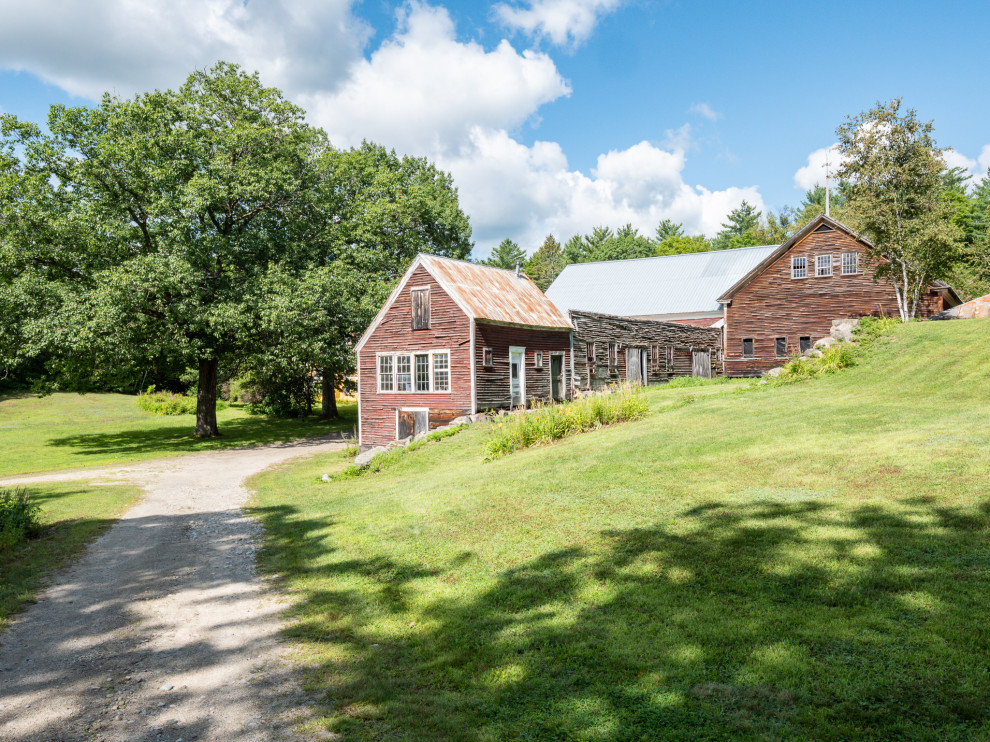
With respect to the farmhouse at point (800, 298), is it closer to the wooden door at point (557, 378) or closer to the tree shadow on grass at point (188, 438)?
the wooden door at point (557, 378)

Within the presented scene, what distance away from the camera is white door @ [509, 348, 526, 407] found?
88.3 ft

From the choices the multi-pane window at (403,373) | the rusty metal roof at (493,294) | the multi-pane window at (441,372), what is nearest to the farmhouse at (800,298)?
the rusty metal roof at (493,294)

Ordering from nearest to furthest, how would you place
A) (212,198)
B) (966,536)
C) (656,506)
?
(966,536), (656,506), (212,198)

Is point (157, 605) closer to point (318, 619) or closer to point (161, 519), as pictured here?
point (318, 619)

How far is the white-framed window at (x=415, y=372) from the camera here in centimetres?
2606

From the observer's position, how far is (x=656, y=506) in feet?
29.4

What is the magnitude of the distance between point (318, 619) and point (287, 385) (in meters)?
38.5

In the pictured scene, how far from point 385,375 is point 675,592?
2291 cm

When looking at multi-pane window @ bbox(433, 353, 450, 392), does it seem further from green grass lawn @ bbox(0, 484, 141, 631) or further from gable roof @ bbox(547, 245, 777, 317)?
gable roof @ bbox(547, 245, 777, 317)

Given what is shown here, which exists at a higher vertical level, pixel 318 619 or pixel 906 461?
pixel 906 461

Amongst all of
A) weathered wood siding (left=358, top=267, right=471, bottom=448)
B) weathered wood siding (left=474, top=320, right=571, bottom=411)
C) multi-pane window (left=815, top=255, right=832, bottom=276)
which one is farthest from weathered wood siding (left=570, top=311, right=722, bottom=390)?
multi-pane window (left=815, top=255, right=832, bottom=276)

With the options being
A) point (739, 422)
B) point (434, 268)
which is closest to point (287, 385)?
point (434, 268)

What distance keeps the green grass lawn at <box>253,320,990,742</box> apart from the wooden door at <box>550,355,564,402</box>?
1633 cm

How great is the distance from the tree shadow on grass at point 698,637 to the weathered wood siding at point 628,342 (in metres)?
23.0
